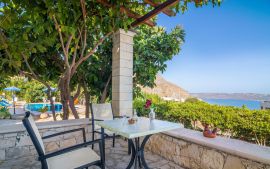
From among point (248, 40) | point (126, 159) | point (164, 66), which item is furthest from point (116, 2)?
point (248, 40)

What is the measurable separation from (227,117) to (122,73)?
276cm

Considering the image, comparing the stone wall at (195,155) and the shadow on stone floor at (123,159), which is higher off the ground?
the stone wall at (195,155)

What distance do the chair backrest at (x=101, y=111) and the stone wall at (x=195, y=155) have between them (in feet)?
3.17

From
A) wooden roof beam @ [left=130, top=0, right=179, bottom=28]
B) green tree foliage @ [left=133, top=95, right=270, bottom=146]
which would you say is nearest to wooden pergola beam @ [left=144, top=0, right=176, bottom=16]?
wooden roof beam @ [left=130, top=0, right=179, bottom=28]

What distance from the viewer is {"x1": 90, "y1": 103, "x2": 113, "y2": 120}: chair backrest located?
3181 millimetres

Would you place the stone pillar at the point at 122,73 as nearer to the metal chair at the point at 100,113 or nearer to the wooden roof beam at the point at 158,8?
the metal chair at the point at 100,113

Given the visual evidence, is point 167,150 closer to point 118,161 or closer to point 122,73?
point 118,161

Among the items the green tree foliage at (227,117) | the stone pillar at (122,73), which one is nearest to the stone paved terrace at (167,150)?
the stone pillar at (122,73)

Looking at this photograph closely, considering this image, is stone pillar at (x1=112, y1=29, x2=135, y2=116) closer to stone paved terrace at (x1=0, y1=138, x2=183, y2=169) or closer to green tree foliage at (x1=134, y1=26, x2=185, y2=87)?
green tree foliage at (x1=134, y1=26, x2=185, y2=87)

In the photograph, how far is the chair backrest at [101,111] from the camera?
3.18m

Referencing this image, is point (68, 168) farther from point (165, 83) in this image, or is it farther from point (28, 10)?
point (165, 83)

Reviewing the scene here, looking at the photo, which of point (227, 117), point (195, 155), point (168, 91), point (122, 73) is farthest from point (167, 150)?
point (168, 91)

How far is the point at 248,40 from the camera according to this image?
543 inches

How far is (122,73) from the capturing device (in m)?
3.41
